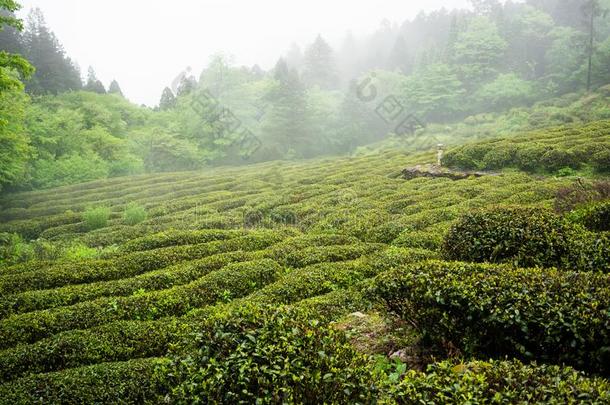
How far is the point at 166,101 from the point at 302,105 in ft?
99.5

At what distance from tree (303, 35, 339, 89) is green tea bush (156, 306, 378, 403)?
98.5 metres

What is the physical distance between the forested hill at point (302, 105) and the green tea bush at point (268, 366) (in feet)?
136

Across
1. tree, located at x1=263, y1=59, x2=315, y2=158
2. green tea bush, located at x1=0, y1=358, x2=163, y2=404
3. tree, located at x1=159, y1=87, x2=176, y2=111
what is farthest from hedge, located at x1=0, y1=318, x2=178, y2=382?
tree, located at x1=159, y1=87, x2=176, y2=111

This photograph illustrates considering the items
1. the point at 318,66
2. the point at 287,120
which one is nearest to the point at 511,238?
the point at 287,120

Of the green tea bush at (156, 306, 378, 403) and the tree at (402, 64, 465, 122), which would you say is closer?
the green tea bush at (156, 306, 378, 403)

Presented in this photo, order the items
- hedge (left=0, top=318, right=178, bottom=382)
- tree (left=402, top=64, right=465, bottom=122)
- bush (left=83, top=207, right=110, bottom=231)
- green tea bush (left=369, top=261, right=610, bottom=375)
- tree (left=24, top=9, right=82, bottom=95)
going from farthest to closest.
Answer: tree (left=402, top=64, right=465, bottom=122)
tree (left=24, top=9, right=82, bottom=95)
bush (left=83, top=207, right=110, bottom=231)
hedge (left=0, top=318, right=178, bottom=382)
green tea bush (left=369, top=261, right=610, bottom=375)

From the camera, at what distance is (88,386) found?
6715 millimetres

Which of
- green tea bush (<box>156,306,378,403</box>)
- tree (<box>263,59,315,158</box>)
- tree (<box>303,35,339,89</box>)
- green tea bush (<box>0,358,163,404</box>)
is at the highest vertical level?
tree (<box>303,35,339,89</box>)

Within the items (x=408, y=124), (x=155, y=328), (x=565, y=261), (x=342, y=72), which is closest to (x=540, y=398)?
(x=565, y=261)

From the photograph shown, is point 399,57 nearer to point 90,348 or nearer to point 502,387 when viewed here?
point 90,348

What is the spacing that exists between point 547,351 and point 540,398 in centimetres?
177

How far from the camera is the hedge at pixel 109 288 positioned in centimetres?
1017

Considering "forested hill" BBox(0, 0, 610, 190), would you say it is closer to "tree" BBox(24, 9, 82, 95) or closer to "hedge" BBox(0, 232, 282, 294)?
"tree" BBox(24, 9, 82, 95)

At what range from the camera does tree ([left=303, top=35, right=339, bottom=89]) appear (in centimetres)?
9944
